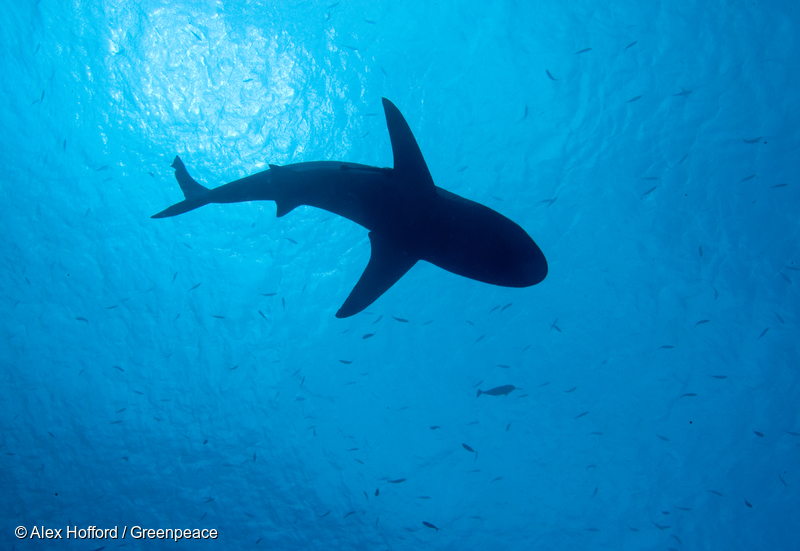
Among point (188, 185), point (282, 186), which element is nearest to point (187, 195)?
point (188, 185)

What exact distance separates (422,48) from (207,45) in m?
6.80

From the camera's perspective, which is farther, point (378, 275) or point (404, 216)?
point (378, 275)

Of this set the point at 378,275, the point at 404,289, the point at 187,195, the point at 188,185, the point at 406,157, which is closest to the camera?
the point at 406,157

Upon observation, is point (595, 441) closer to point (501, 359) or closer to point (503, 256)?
point (501, 359)

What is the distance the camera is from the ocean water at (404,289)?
11805mm

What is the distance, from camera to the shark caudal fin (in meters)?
5.35

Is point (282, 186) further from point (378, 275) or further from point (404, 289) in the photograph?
point (404, 289)

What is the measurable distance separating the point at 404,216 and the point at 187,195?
12.1ft

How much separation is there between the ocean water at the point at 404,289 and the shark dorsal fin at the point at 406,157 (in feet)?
23.6

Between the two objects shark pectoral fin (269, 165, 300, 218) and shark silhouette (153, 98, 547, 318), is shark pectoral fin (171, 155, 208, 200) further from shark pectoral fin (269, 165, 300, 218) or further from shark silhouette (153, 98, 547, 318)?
shark pectoral fin (269, 165, 300, 218)

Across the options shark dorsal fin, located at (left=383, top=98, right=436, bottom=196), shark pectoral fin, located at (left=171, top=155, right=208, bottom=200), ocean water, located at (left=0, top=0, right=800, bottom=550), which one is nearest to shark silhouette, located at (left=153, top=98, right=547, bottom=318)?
shark dorsal fin, located at (left=383, top=98, right=436, bottom=196)

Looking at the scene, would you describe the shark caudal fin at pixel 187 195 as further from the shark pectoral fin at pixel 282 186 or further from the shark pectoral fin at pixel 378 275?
the shark pectoral fin at pixel 378 275

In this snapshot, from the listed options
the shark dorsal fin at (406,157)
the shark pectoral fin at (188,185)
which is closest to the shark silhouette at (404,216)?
the shark dorsal fin at (406,157)

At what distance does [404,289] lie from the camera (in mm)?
14898
